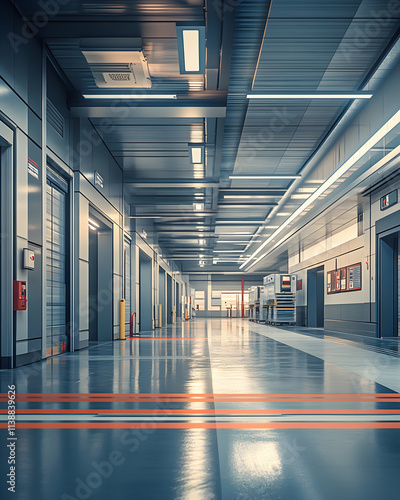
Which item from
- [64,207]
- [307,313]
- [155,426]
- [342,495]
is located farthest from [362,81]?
[307,313]

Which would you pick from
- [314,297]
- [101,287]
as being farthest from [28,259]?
[314,297]

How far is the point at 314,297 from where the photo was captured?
27.6m

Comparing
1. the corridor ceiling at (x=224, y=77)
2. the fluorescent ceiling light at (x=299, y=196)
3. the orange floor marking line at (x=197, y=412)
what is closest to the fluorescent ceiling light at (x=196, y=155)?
the corridor ceiling at (x=224, y=77)

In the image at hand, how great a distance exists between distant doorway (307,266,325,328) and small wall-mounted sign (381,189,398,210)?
1194 cm

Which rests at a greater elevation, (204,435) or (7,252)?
(7,252)

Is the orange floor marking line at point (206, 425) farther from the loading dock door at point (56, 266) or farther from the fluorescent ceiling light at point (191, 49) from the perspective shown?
the fluorescent ceiling light at point (191, 49)

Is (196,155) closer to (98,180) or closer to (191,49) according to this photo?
(98,180)

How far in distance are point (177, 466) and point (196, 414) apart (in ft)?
4.68

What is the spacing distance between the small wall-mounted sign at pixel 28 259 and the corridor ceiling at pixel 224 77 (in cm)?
348

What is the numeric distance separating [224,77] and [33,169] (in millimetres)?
3868

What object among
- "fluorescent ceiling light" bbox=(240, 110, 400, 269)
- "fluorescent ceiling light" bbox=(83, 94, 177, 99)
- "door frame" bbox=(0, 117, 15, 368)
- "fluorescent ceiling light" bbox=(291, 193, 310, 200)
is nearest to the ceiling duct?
"fluorescent ceiling light" bbox=(83, 94, 177, 99)

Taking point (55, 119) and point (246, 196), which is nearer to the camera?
point (55, 119)

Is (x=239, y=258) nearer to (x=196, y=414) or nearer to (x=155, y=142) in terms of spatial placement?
(x=155, y=142)

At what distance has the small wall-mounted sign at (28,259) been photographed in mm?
7434
